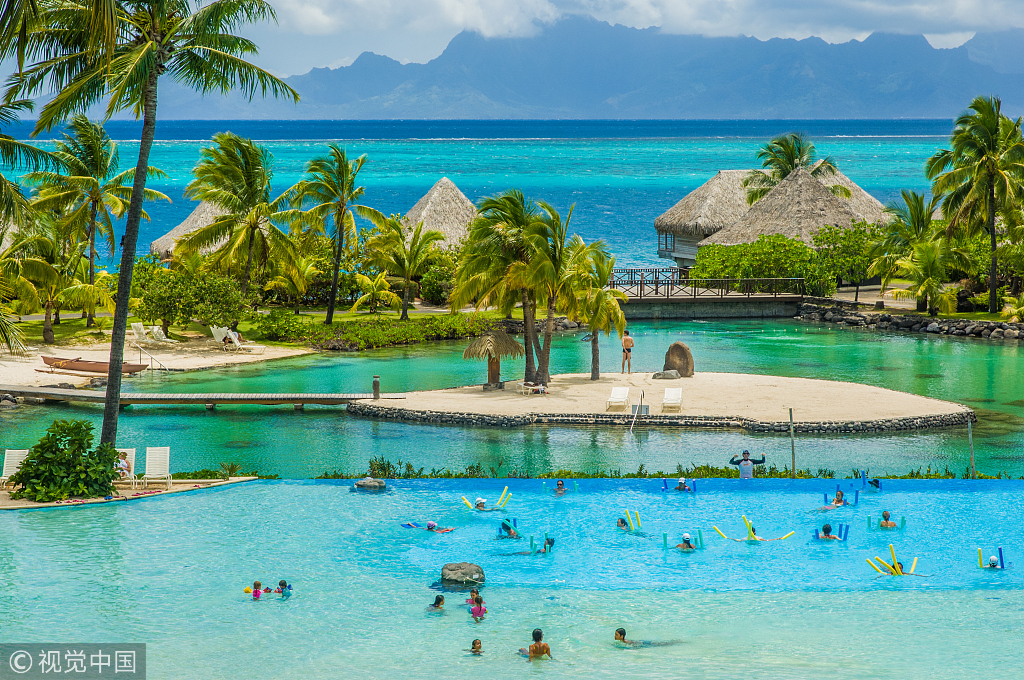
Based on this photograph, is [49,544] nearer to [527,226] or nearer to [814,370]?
[527,226]

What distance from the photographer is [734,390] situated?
81.8 feet

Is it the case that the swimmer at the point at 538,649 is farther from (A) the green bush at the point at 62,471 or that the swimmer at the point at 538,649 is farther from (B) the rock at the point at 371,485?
(A) the green bush at the point at 62,471

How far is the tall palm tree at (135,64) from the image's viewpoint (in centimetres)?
1505

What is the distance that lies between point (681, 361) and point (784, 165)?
29.9 meters

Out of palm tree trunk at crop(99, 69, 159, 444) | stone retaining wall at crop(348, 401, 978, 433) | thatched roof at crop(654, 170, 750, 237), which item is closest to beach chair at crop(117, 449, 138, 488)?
palm tree trunk at crop(99, 69, 159, 444)

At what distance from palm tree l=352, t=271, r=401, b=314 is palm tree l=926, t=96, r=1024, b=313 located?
2010cm

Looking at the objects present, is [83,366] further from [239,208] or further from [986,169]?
[986,169]

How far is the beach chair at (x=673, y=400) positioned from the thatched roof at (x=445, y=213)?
21036 millimetres

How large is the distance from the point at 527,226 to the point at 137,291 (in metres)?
17.0

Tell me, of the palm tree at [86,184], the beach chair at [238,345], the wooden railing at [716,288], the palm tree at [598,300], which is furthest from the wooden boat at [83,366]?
the wooden railing at [716,288]

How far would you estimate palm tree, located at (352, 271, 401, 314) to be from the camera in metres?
37.9

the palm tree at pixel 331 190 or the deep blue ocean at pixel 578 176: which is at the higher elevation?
the deep blue ocean at pixel 578 176

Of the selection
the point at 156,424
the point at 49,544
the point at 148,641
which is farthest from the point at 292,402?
the point at 148,641

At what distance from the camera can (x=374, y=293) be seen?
37.9 metres
